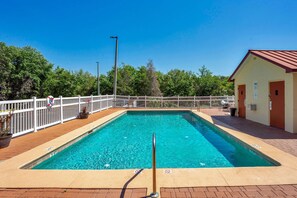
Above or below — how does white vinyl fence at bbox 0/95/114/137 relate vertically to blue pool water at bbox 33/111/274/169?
above

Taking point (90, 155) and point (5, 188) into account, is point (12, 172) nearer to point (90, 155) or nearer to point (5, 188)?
point (5, 188)

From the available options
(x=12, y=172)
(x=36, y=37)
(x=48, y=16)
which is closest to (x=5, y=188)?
(x=12, y=172)

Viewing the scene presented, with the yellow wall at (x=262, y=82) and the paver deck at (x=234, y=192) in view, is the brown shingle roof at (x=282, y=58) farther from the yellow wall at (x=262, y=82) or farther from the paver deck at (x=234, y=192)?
the paver deck at (x=234, y=192)

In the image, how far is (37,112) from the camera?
7.43 meters

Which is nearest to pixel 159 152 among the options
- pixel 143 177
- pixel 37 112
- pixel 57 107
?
pixel 143 177

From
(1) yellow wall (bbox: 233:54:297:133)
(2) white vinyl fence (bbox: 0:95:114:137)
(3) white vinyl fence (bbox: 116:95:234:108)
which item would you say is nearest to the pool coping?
(2) white vinyl fence (bbox: 0:95:114:137)

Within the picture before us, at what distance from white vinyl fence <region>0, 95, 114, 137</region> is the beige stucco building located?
8.88m

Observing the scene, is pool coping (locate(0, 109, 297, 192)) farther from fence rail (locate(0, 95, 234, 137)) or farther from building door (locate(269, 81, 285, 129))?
building door (locate(269, 81, 285, 129))

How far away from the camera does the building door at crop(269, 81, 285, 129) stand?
776cm

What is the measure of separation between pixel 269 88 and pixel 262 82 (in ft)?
2.34

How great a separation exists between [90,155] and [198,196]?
3.75 m

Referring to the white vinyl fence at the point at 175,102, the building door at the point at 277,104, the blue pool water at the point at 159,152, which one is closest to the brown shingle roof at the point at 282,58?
the building door at the point at 277,104

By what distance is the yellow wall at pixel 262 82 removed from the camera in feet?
23.9

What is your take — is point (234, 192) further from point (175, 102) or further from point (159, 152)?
point (175, 102)
